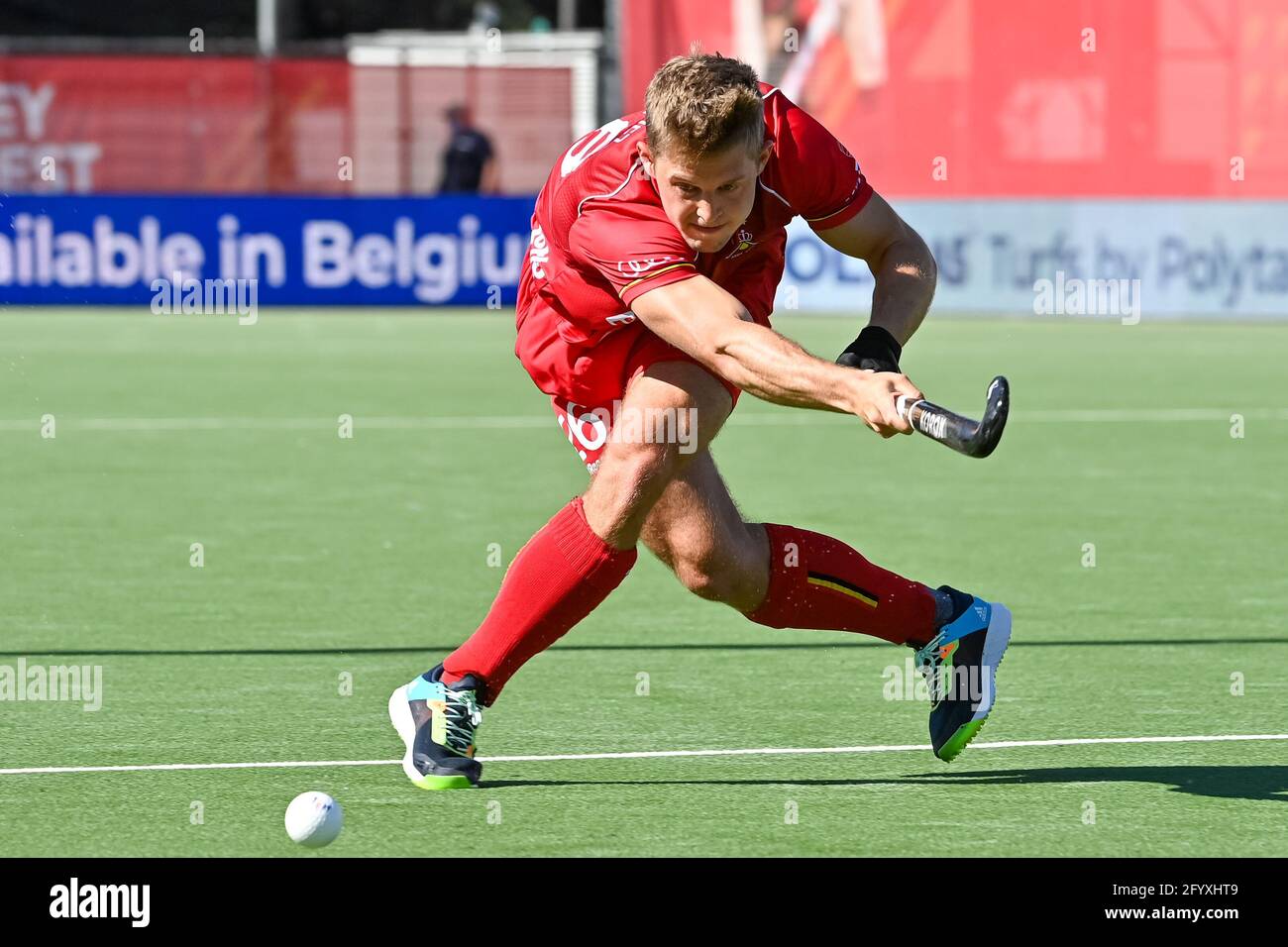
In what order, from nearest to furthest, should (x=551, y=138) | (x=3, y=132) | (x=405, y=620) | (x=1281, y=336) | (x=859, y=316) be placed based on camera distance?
(x=405, y=620) → (x=1281, y=336) → (x=859, y=316) → (x=3, y=132) → (x=551, y=138)

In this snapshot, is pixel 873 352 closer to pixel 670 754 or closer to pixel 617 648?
pixel 670 754

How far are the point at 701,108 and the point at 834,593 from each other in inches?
57.0

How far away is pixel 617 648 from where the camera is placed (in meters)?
7.41

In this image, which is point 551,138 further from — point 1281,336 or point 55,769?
point 55,769

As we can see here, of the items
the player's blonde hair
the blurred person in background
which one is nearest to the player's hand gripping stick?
the player's blonde hair

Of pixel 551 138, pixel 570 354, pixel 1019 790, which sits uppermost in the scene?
pixel 551 138

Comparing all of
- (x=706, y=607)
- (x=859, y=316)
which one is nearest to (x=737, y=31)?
(x=859, y=316)

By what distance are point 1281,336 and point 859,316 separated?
4.11 meters

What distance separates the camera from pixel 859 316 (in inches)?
880
